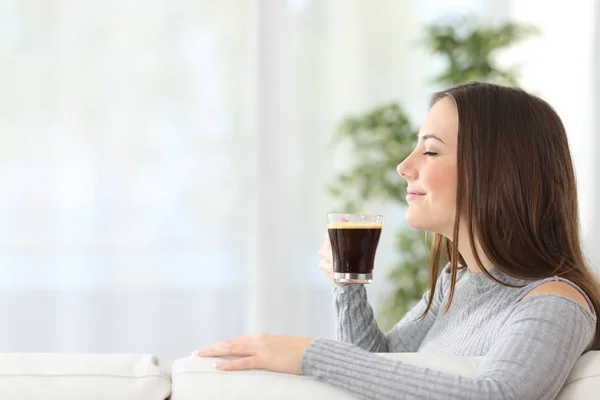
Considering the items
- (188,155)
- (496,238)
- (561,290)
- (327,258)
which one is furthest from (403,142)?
(561,290)

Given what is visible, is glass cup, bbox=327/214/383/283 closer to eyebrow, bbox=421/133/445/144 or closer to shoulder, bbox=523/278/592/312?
eyebrow, bbox=421/133/445/144

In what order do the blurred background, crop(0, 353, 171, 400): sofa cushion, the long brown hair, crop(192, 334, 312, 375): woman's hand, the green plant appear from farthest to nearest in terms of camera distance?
the blurred background → the green plant → the long brown hair → crop(192, 334, 312, 375): woman's hand → crop(0, 353, 171, 400): sofa cushion

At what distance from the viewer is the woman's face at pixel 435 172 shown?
191cm

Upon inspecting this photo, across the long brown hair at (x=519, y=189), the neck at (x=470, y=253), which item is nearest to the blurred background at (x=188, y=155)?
the neck at (x=470, y=253)

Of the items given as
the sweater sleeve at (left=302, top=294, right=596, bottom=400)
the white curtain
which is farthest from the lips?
the white curtain

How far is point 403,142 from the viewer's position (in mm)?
4059

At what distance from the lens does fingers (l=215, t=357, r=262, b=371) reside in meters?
1.37

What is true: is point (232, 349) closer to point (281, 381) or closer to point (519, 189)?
point (281, 381)

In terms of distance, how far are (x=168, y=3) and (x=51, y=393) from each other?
3.34 m

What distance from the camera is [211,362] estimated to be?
1394 mm

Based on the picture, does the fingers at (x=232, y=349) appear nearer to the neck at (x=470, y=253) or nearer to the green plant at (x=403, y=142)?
the neck at (x=470, y=253)

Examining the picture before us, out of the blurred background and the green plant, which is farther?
the blurred background

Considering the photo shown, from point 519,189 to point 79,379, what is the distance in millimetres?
1011

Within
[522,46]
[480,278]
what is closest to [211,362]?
[480,278]
